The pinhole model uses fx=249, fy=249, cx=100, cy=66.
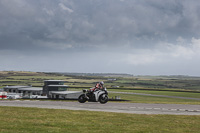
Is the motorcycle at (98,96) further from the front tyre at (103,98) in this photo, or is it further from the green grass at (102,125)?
the green grass at (102,125)

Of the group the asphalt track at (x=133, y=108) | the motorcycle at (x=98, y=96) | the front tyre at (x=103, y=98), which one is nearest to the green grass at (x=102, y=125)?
the asphalt track at (x=133, y=108)

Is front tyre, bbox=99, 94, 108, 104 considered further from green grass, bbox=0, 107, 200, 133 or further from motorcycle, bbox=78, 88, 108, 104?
green grass, bbox=0, 107, 200, 133

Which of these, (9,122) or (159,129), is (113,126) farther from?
(9,122)

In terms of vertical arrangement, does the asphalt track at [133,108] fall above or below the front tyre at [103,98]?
below

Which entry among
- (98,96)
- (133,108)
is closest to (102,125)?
(133,108)

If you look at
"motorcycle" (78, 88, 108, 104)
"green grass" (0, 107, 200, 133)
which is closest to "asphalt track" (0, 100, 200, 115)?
"motorcycle" (78, 88, 108, 104)

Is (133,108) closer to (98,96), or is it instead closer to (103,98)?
(103,98)

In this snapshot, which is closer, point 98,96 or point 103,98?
point 98,96

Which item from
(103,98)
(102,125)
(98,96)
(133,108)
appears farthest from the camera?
(103,98)

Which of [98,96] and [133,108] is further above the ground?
[98,96]

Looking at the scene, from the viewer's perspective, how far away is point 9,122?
14.3m

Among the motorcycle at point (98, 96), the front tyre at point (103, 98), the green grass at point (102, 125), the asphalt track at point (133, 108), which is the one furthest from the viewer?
the front tyre at point (103, 98)

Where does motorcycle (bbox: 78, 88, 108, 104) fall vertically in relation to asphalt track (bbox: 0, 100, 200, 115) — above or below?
above

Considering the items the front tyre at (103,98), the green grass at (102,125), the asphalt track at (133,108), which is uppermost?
the front tyre at (103,98)
